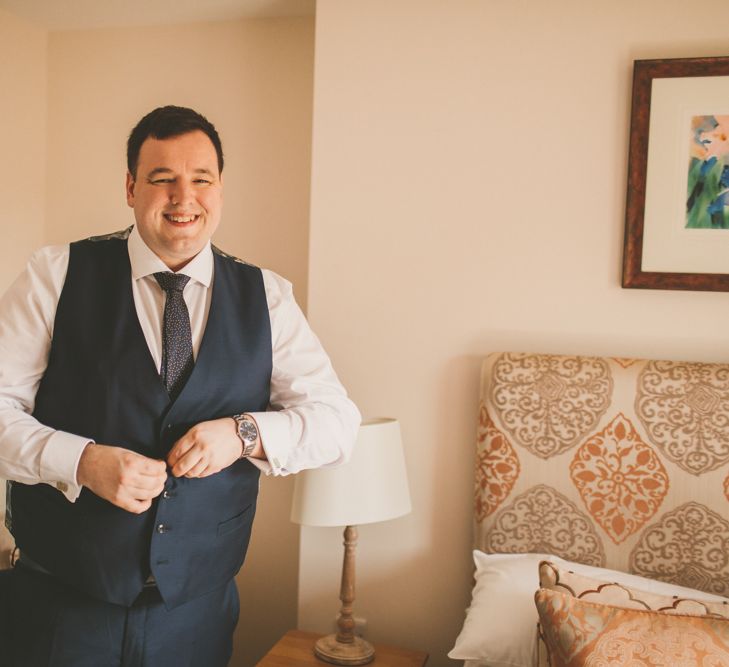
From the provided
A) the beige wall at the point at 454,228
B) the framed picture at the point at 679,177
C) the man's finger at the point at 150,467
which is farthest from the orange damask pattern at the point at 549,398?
the man's finger at the point at 150,467

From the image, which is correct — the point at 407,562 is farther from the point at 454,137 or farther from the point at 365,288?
the point at 454,137

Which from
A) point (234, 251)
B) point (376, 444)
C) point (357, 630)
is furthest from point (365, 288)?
point (357, 630)

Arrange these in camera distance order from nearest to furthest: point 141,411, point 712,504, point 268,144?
1. point 141,411
2. point 712,504
3. point 268,144

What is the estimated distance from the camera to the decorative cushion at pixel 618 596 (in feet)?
5.74

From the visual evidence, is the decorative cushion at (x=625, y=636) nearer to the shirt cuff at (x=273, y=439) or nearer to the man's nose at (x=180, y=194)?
the shirt cuff at (x=273, y=439)

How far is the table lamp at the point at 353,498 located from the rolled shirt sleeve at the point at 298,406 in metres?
0.43

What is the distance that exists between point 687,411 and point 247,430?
4.06ft

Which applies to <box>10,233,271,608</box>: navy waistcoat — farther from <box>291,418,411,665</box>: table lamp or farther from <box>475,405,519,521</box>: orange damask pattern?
<box>475,405,519,521</box>: orange damask pattern

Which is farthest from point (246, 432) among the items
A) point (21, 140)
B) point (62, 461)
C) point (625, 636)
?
point (21, 140)

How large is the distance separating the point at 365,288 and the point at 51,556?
1221 millimetres

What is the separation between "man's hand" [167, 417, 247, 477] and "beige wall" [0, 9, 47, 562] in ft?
5.99

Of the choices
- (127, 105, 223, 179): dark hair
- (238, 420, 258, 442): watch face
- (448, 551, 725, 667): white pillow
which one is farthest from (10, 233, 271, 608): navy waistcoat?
(448, 551, 725, 667): white pillow

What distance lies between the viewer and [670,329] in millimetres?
2182

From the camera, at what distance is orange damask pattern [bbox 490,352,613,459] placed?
2131mm
